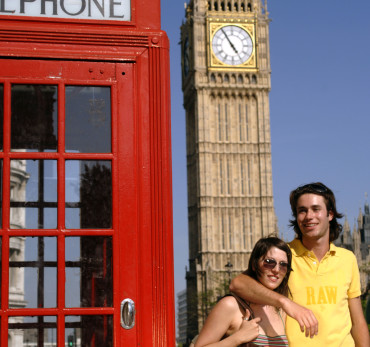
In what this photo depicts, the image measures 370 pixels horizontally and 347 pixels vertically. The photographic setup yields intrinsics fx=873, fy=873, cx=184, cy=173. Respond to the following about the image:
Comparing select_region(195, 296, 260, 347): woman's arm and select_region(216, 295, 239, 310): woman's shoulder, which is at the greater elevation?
select_region(216, 295, 239, 310): woman's shoulder

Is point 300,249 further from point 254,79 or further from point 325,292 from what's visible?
point 254,79

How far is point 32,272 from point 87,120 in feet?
1.70

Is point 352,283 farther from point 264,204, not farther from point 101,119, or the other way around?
point 264,204

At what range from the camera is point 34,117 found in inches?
110

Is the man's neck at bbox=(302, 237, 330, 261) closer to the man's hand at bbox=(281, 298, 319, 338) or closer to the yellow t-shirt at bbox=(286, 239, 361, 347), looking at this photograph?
the yellow t-shirt at bbox=(286, 239, 361, 347)

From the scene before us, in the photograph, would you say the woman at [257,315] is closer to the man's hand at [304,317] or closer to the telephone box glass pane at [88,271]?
the man's hand at [304,317]

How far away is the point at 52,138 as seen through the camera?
2.78m

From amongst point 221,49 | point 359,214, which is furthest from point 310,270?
point 359,214

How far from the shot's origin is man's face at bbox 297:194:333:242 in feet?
10.7

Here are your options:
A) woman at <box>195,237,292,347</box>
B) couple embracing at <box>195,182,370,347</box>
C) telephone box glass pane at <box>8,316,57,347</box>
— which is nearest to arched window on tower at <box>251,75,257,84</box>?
couple embracing at <box>195,182,370,347</box>

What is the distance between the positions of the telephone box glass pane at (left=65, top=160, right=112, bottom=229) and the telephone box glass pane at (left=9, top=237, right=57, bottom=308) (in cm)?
11

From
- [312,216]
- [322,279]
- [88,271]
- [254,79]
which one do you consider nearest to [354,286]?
[322,279]

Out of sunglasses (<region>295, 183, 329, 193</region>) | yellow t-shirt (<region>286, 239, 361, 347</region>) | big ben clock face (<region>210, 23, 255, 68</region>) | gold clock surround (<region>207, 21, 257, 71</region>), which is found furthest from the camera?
gold clock surround (<region>207, 21, 257, 71</region>)

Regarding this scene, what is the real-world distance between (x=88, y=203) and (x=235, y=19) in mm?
42750
